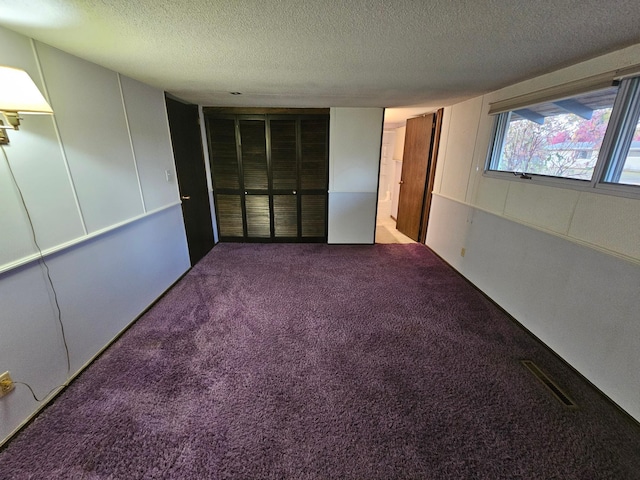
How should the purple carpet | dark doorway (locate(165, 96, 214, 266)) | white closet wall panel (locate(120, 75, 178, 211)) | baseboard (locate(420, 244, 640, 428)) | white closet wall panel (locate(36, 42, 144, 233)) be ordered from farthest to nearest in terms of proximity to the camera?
1. dark doorway (locate(165, 96, 214, 266))
2. white closet wall panel (locate(120, 75, 178, 211))
3. white closet wall panel (locate(36, 42, 144, 233))
4. baseboard (locate(420, 244, 640, 428))
5. the purple carpet

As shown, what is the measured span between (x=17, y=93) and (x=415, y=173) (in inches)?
181

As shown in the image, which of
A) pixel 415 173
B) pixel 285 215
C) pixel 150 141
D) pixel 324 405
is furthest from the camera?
pixel 415 173

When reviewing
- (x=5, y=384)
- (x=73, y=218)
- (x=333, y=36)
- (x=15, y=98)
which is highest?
(x=333, y=36)

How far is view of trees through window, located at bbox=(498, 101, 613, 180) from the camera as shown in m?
1.81

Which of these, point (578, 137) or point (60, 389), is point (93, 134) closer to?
point (60, 389)

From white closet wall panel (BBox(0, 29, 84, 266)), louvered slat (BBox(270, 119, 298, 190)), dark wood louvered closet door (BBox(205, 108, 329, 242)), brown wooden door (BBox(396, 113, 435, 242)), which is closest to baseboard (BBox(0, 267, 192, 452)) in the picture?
white closet wall panel (BBox(0, 29, 84, 266))

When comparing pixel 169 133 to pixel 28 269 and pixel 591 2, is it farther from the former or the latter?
pixel 591 2

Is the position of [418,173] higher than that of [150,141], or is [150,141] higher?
[150,141]

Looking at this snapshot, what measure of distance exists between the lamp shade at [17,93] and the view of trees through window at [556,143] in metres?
3.27

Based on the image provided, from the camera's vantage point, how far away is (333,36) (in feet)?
4.76

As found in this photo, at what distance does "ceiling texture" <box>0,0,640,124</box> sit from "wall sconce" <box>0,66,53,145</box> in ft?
0.87

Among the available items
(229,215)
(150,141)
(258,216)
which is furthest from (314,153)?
(150,141)

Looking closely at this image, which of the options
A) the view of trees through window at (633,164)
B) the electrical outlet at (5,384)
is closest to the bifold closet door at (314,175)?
the view of trees through window at (633,164)

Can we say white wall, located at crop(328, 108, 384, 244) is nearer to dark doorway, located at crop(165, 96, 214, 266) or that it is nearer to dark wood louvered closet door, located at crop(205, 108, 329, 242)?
dark wood louvered closet door, located at crop(205, 108, 329, 242)
